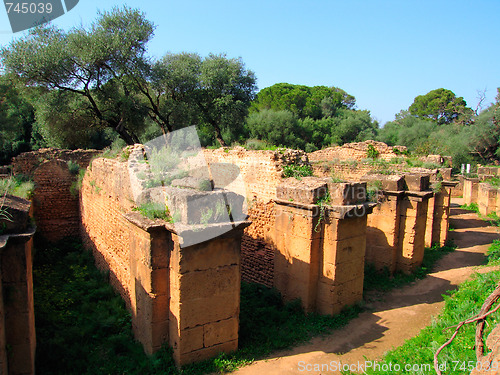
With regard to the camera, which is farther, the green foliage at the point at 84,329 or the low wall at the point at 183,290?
the green foliage at the point at 84,329

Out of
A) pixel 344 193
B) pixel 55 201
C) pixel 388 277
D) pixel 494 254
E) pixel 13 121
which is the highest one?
pixel 13 121

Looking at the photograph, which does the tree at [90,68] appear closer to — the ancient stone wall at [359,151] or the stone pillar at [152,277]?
the ancient stone wall at [359,151]

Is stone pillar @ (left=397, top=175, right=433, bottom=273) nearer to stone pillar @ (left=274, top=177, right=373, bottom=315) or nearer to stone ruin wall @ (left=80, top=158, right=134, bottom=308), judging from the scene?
stone pillar @ (left=274, top=177, right=373, bottom=315)

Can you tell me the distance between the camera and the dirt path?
5335 millimetres

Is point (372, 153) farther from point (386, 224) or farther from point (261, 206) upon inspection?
point (261, 206)

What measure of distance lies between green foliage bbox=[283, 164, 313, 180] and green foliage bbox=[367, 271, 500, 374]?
151 inches

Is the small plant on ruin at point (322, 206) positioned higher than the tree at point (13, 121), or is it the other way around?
the tree at point (13, 121)

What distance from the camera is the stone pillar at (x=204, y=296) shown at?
4797 millimetres

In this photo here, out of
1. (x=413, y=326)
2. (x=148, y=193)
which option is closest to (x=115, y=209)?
(x=148, y=193)

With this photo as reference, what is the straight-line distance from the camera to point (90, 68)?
17062 mm

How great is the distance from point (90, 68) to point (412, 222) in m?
15.6

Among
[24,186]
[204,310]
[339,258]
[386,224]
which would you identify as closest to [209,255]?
[204,310]

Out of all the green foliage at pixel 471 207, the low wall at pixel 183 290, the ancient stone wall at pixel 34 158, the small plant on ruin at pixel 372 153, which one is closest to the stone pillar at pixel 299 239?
the low wall at pixel 183 290

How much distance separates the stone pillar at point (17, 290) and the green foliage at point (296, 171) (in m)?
5.21
